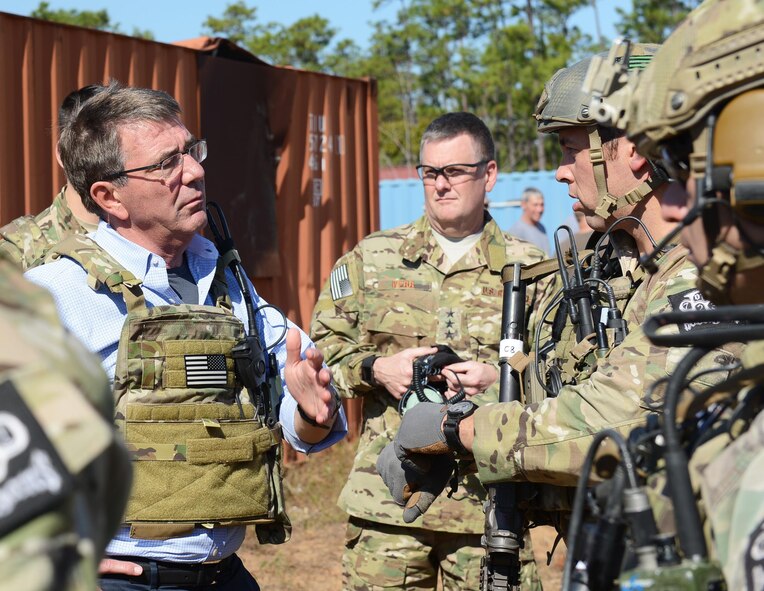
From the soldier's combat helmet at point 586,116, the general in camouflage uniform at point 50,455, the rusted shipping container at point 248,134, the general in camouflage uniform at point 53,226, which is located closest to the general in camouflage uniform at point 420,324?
the soldier's combat helmet at point 586,116

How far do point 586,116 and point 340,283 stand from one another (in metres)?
1.60

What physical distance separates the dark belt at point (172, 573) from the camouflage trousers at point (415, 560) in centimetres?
129

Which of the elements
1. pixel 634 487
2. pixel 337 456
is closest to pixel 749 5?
pixel 634 487

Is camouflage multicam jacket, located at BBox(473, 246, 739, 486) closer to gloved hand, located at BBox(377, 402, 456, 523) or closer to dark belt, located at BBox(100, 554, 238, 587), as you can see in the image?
gloved hand, located at BBox(377, 402, 456, 523)

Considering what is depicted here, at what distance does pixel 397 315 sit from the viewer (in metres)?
4.17

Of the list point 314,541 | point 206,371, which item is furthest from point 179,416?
point 314,541

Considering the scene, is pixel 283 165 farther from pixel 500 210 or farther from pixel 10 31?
pixel 500 210

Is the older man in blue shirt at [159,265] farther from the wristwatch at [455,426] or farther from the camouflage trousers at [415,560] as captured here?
the camouflage trousers at [415,560]

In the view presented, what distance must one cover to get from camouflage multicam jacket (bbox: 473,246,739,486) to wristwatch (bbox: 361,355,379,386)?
131 cm

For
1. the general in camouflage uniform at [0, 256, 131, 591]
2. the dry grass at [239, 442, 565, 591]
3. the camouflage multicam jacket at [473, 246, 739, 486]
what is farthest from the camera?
the dry grass at [239, 442, 565, 591]

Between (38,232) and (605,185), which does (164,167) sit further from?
(605,185)

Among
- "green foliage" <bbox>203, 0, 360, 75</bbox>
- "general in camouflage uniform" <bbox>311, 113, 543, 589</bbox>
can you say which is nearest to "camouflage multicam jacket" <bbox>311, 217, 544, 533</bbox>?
A: "general in camouflage uniform" <bbox>311, 113, 543, 589</bbox>

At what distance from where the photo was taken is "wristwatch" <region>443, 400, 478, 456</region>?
8.64ft

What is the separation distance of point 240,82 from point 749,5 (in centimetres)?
576
